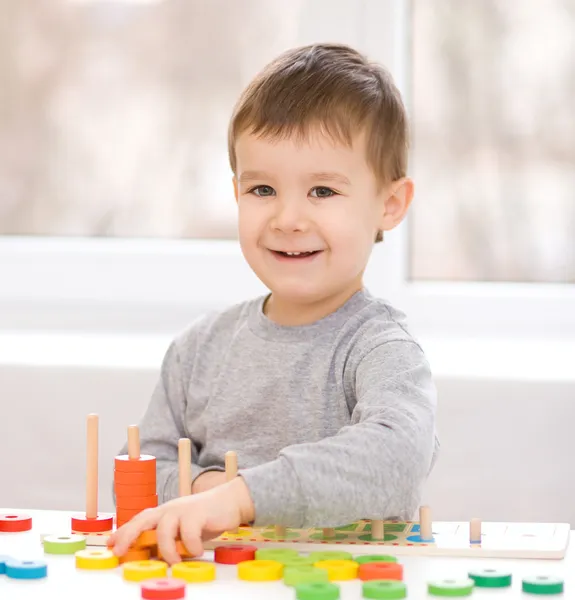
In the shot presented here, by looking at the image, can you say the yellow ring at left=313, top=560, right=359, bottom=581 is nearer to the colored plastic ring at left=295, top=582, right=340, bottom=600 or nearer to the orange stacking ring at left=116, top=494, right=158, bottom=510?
the colored plastic ring at left=295, top=582, right=340, bottom=600

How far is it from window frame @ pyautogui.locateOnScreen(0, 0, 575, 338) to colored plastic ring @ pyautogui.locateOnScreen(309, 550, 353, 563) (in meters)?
1.09

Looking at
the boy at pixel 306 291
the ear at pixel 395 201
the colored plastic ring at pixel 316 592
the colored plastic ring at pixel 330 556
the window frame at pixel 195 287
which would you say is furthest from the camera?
the window frame at pixel 195 287

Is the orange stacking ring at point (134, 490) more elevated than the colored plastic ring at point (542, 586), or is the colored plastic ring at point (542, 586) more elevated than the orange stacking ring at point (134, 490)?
the orange stacking ring at point (134, 490)

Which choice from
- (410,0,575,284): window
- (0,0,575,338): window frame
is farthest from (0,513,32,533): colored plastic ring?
(410,0,575,284): window

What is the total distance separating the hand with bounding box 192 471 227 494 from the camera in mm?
1143

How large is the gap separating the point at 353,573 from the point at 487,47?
4.33ft

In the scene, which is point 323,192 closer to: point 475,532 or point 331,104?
point 331,104

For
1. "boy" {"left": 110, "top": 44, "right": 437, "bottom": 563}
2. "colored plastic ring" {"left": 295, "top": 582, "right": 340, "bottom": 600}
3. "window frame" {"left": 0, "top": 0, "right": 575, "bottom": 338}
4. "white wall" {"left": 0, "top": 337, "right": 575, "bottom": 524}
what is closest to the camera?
"colored plastic ring" {"left": 295, "top": 582, "right": 340, "bottom": 600}

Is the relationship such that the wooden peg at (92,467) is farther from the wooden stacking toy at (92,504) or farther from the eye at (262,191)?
the eye at (262,191)

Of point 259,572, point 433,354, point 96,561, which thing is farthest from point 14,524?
point 433,354

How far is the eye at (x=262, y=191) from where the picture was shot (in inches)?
46.6

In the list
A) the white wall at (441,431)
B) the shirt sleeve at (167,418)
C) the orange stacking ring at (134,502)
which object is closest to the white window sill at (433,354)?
the white wall at (441,431)

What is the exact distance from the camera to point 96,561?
33.4 inches

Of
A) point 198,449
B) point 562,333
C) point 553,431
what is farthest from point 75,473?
point 562,333
